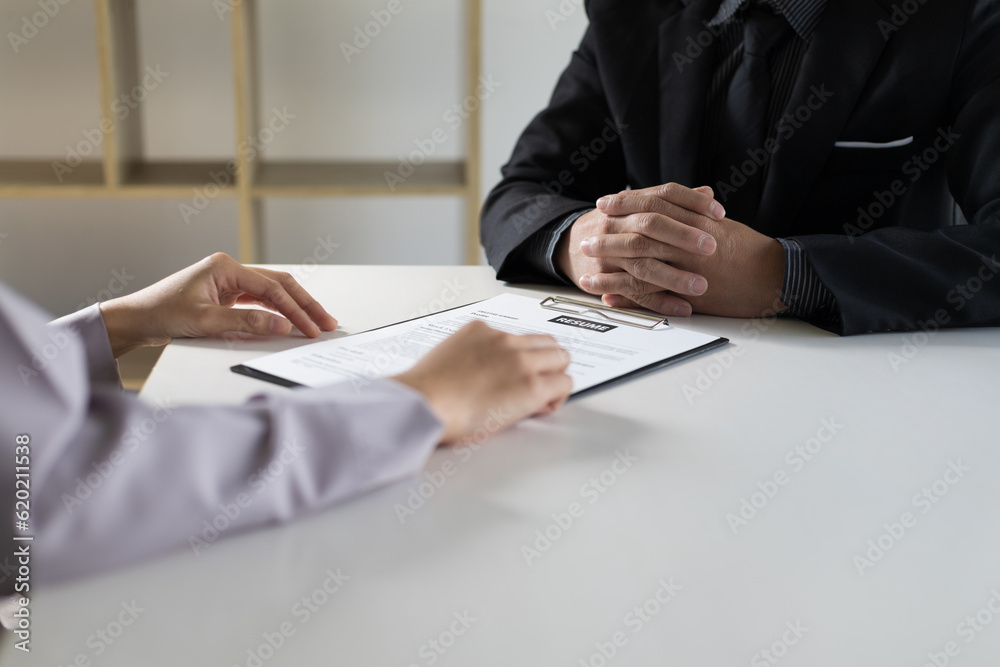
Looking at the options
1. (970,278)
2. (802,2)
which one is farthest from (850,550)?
(802,2)

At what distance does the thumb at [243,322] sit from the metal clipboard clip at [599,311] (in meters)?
0.32

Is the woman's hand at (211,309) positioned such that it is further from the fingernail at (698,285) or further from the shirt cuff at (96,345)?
the fingernail at (698,285)

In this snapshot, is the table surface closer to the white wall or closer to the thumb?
the thumb

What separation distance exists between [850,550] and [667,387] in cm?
27

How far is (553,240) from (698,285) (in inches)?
8.7

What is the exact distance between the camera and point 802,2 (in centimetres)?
126

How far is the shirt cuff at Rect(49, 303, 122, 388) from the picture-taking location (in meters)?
0.86

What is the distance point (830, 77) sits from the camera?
48.6 inches

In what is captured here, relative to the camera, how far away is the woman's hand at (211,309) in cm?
86

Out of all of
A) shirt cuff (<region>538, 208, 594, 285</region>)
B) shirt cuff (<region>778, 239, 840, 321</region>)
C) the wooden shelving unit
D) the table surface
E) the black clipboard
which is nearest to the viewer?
the table surface

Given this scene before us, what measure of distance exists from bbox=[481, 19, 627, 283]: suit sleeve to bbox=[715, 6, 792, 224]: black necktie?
0.60 feet

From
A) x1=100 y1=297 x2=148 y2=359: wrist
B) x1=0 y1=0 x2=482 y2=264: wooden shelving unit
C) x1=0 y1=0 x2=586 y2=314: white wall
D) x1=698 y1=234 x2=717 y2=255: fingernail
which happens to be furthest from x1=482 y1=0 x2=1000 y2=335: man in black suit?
x1=0 y1=0 x2=586 y2=314: white wall

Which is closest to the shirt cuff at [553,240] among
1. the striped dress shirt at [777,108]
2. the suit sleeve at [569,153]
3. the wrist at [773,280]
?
the striped dress shirt at [777,108]

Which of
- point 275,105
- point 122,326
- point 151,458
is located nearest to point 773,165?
point 122,326
